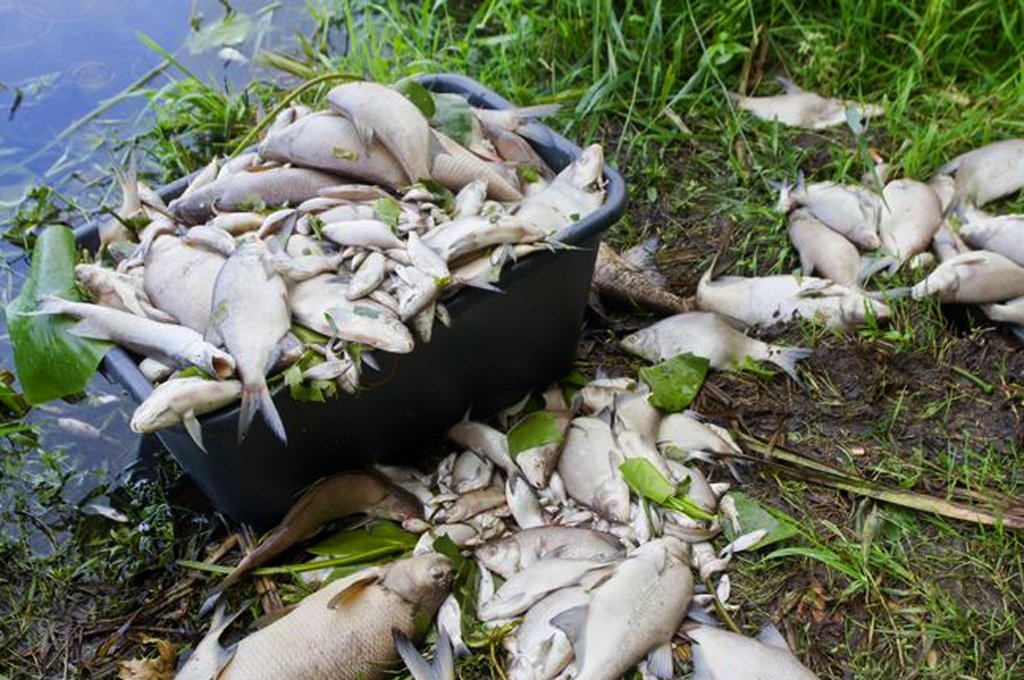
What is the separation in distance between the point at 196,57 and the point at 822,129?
2.19 metres

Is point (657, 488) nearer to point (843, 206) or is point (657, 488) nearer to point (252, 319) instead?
point (252, 319)

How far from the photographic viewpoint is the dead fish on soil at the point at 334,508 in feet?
7.67

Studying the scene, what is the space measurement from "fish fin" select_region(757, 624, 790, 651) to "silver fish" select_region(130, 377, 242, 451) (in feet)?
3.61

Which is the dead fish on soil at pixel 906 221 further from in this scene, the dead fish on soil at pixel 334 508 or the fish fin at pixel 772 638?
the dead fish on soil at pixel 334 508

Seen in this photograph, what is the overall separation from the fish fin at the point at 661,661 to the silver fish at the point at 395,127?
1.12 m

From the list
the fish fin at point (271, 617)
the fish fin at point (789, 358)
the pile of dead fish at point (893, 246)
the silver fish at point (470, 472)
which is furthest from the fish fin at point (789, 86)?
the fish fin at point (271, 617)

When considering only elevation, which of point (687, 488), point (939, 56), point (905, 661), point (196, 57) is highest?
point (196, 57)

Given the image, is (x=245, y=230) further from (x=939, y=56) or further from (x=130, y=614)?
(x=939, y=56)

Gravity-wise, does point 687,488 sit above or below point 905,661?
above

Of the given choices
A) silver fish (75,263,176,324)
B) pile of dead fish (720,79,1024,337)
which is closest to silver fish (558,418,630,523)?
pile of dead fish (720,79,1024,337)

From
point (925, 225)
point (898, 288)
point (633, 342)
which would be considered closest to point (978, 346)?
point (898, 288)

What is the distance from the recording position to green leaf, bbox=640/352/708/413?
102 inches

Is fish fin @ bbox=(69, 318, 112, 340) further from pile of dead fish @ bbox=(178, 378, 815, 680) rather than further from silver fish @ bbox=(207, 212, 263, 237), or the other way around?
pile of dead fish @ bbox=(178, 378, 815, 680)

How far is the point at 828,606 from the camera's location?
7.09 feet
